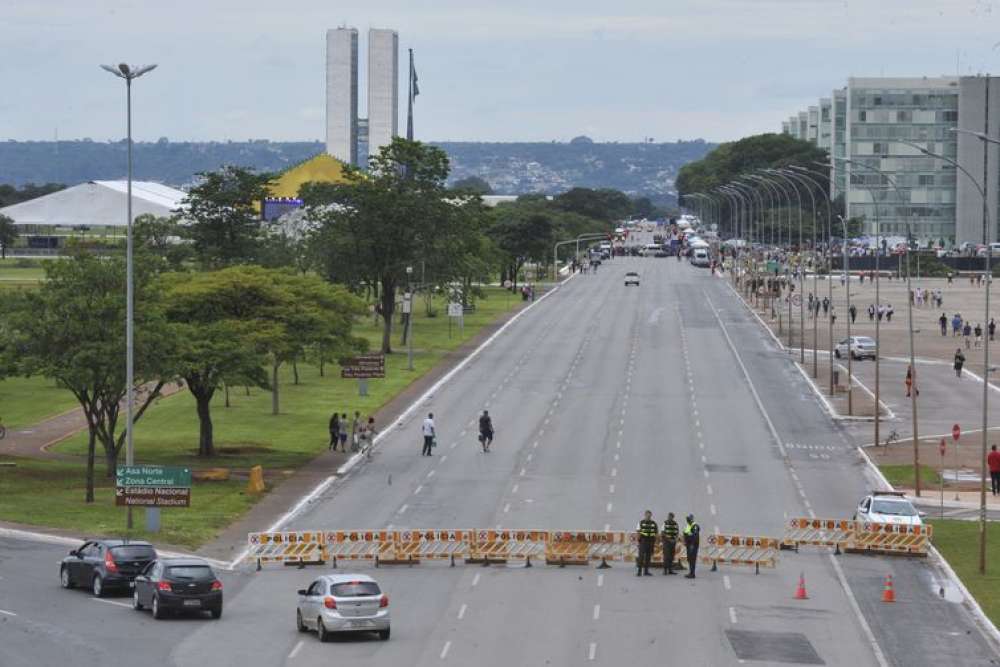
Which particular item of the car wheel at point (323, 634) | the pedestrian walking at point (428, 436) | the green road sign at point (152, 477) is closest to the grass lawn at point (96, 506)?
the green road sign at point (152, 477)

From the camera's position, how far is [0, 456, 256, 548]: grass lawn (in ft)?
164

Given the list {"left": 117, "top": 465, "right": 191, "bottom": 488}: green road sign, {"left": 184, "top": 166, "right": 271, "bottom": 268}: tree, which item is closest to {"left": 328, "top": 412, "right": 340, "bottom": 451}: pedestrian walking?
{"left": 117, "top": 465, "right": 191, "bottom": 488}: green road sign

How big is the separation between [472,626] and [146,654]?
6.70 meters

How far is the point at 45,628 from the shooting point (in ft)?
121

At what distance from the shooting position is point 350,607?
35.5 m

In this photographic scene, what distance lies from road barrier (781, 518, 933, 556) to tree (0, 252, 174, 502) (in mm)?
20938

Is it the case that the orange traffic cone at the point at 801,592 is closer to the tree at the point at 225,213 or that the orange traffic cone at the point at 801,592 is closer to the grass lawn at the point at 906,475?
the grass lawn at the point at 906,475

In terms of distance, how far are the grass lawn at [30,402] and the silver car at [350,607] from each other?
42.7 meters

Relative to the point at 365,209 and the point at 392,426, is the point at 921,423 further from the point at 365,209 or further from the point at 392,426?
the point at 365,209

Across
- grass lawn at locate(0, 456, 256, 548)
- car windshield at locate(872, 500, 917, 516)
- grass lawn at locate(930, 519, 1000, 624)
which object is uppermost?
car windshield at locate(872, 500, 917, 516)

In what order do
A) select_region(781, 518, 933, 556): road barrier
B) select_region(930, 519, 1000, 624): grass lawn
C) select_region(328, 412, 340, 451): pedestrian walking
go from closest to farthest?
select_region(930, 519, 1000, 624): grass lawn, select_region(781, 518, 933, 556): road barrier, select_region(328, 412, 340, 451): pedestrian walking

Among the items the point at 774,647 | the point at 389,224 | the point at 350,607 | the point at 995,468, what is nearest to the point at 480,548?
the point at 350,607

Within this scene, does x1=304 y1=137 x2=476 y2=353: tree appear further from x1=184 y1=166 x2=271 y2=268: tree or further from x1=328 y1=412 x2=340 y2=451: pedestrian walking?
x1=328 y1=412 x2=340 y2=451: pedestrian walking

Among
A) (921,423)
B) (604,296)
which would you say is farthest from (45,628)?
(604,296)
